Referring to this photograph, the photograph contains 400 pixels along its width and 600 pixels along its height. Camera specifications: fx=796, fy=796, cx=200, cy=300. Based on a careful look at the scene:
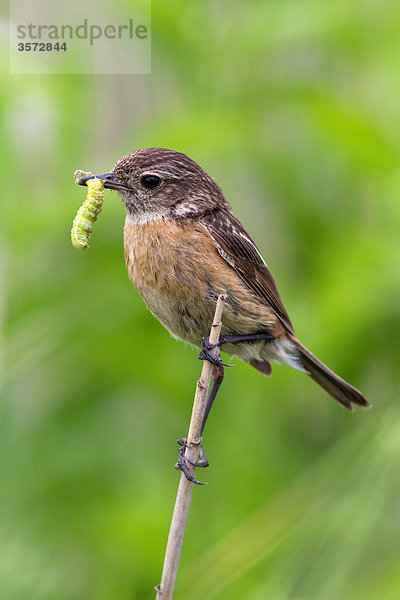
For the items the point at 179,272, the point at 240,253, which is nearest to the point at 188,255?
the point at 179,272

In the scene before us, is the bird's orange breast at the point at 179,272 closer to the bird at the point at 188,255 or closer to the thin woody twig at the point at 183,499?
the bird at the point at 188,255

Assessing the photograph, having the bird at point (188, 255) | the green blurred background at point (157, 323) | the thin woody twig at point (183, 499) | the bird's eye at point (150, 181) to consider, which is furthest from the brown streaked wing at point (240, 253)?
the thin woody twig at point (183, 499)

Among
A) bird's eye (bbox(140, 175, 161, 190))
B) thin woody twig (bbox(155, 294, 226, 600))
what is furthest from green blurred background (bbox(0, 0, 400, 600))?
thin woody twig (bbox(155, 294, 226, 600))

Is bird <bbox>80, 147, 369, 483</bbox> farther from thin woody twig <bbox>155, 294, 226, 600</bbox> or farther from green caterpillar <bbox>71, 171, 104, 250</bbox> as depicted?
thin woody twig <bbox>155, 294, 226, 600</bbox>

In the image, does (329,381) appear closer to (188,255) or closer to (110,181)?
(188,255)

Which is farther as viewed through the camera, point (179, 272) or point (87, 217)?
point (179, 272)

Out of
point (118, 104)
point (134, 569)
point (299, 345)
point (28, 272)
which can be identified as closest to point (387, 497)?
point (299, 345)

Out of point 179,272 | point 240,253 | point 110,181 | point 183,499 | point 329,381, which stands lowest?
point 183,499

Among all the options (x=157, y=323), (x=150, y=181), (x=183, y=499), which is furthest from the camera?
(x=157, y=323)
